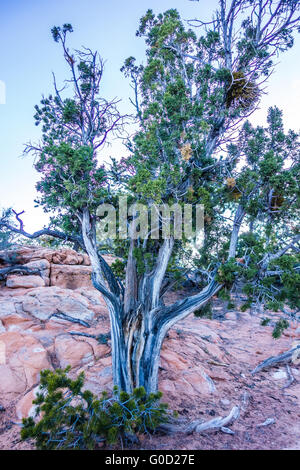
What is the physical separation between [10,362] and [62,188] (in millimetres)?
4602

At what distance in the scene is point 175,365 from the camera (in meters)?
6.13

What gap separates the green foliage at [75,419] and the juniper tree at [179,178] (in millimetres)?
1186

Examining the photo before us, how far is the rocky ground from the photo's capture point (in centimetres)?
414

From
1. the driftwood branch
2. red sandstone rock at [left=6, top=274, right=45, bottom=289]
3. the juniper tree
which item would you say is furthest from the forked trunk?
the driftwood branch

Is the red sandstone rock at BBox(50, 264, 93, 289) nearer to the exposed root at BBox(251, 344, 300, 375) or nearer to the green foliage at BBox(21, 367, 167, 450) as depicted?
the exposed root at BBox(251, 344, 300, 375)

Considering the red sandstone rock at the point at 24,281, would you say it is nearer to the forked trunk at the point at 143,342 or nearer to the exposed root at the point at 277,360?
the forked trunk at the point at 143,342

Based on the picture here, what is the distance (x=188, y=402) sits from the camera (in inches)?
198

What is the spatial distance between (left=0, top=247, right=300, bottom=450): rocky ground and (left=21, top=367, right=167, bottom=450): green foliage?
2.52ft

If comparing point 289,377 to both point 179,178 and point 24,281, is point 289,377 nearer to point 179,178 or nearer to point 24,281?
point 179,178

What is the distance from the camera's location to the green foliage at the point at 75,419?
9.82ft

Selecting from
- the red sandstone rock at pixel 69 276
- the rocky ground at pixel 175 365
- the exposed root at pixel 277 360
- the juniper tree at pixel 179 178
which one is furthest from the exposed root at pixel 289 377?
the red sandstone rock at pixel 69 276
